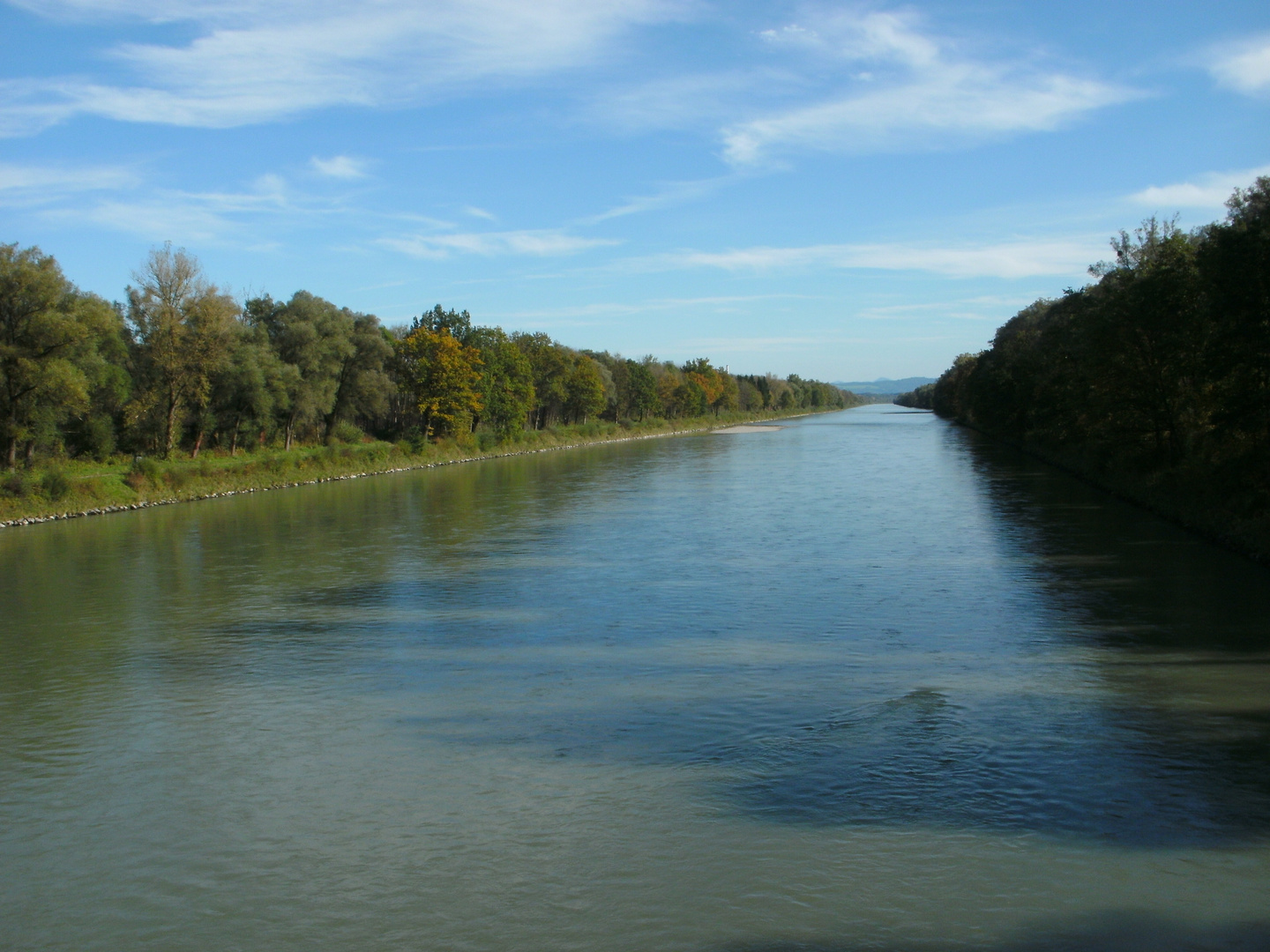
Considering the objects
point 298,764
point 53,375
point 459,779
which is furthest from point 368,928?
point 53,375

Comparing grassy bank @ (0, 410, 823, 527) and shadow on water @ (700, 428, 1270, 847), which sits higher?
grassy bank @ (0, 410, 823, 527)

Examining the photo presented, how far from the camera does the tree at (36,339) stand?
3131cm

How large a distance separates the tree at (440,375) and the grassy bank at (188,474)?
219 centimetres

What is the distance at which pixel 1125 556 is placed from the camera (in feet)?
63.5

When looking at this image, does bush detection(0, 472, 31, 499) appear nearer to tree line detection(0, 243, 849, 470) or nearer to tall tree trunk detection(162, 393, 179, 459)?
tree line detection(0, 243, 849, 470)

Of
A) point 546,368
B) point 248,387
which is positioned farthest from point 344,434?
point 546,368

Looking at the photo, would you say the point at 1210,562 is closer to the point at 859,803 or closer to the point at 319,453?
the point at 859,803

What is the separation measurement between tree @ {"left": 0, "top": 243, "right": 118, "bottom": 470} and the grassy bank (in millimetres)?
2109

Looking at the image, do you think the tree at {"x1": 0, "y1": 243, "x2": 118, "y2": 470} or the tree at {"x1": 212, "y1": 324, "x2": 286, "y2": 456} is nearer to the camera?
the tree at {"x1": 0, "y1": 243, "x2": 118, "y2": 470}

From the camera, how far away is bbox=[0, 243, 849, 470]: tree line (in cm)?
3186

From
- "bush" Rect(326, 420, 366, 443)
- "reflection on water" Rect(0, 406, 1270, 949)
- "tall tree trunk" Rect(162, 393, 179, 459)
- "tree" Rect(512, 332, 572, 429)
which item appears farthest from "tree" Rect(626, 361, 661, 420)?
"reflection on water" Rect(0, 406, 1270, 949)

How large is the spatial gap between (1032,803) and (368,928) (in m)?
5.05

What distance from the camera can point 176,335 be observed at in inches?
1558

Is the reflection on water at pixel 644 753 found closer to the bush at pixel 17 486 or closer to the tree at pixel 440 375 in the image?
the bush at pixel 17 486
